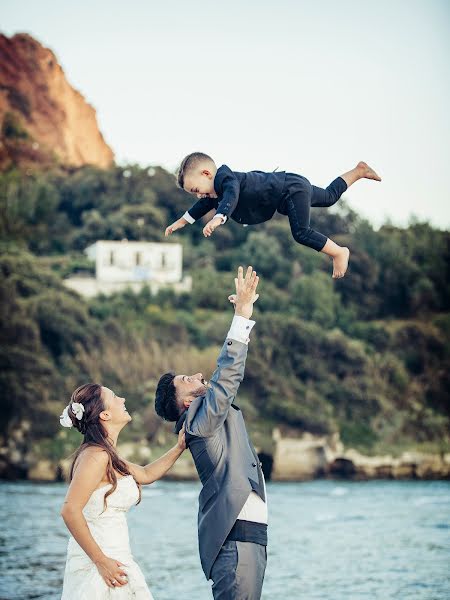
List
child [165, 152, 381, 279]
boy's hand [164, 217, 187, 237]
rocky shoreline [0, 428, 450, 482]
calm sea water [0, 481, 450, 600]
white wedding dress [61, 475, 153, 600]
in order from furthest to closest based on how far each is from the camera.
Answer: rocky shoreline [0, 428, 450, 482], calm sea water [0, 481, 450, 600], boy's hand [164, 217, 187, 237], child [165, 152, 381, 279], white wedding dress [61, 475, 153, 600]

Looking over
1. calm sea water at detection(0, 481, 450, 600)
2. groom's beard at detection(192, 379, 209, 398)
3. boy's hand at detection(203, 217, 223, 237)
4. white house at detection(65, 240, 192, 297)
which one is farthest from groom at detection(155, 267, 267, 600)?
white house at detection(65, 240, 192, 297)

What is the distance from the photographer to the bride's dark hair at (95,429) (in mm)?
5285

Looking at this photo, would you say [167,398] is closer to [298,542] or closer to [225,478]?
[225,478]

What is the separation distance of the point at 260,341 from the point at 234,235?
1825cm

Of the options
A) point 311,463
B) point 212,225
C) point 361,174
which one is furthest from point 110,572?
point 311,463

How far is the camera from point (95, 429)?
5.34 m

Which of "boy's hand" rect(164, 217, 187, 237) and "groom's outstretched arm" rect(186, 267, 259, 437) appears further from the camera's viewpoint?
"boy's hand" rect(164, 217, 187, 237)

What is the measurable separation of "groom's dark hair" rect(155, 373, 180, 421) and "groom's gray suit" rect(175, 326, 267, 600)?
0.26 metres

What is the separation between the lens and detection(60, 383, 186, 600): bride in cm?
515

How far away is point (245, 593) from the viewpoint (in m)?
5.01

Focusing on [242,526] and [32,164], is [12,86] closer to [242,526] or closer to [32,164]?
[32,164]

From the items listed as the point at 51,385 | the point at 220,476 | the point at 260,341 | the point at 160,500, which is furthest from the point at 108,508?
the point at 260,341

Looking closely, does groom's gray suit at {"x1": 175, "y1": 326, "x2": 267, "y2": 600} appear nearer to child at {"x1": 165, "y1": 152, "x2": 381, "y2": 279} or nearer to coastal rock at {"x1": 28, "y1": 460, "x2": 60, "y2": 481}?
child at {"x1": 165, "y1": 152, "x2": 381, "y2": 279}

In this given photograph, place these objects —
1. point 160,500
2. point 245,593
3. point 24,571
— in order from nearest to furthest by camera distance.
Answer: point 245,593 → point 24,571 → point 160,500
